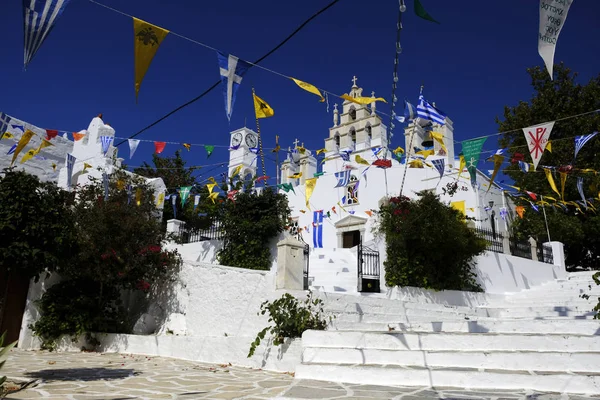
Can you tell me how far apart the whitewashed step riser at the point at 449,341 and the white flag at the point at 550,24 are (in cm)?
268

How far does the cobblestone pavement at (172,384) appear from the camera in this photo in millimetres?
3793

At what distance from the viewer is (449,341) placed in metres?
4.71

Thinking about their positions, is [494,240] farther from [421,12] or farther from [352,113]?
[421,12]

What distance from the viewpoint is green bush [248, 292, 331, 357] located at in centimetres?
611

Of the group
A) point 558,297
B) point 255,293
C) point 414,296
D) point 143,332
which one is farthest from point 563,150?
point 143,332

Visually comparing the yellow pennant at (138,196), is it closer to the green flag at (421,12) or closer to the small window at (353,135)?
the green flag at (421,12)

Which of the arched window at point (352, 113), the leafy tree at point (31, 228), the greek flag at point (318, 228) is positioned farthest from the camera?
the arched window at point (352, 113)

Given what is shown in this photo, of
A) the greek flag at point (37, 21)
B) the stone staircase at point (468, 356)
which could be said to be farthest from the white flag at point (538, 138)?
the greek flag at point (37, 21)

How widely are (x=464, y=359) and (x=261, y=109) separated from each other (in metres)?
5.59

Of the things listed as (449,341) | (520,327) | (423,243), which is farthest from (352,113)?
(449,341)

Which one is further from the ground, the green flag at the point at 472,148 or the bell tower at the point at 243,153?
the bell tower at the point at 243,153

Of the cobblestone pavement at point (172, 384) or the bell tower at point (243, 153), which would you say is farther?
the bell tower at point (243, 153)

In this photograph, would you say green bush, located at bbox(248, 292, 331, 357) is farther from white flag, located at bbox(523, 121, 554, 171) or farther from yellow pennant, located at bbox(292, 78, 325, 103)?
white flag, located at bbox(523, 121, 554, 171)

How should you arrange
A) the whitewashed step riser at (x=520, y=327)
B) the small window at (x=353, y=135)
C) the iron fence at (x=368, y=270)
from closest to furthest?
the whitewashed step riser at (x=520, y=327), the iron fence at (x=368, y=270), the small window at (x=353, y=135)
